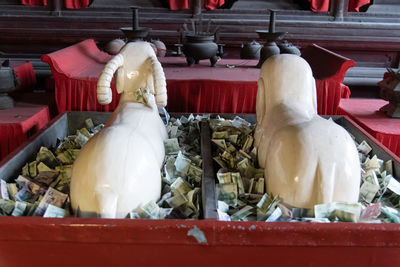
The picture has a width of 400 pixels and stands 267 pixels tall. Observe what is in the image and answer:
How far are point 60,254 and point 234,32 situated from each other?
3669 mm

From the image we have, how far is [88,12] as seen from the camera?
422 cm

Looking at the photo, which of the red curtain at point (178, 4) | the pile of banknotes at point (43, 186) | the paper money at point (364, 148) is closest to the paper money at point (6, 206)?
the pile of banknotes at point (43, 186)

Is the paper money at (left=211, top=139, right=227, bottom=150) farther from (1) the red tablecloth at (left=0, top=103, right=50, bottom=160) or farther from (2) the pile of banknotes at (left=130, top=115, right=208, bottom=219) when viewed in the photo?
(1) the red tablecloth at (left=0, top=103, right=50, bottom=160)

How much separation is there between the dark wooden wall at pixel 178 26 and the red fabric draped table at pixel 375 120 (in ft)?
6.47

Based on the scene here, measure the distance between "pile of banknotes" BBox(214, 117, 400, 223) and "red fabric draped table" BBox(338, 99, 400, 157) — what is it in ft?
1.05

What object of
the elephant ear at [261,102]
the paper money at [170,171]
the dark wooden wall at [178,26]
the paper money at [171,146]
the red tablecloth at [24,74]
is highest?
the dark wooden wall at [178,26]

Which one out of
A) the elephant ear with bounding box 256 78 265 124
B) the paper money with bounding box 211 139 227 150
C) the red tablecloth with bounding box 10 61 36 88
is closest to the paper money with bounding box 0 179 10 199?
the paper money with bounding box 211 139 227 150

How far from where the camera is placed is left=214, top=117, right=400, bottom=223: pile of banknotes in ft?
3.41

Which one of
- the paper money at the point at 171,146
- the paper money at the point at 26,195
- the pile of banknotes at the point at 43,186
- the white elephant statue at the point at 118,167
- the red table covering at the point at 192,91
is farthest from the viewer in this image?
the red table covering at the point at 192,91

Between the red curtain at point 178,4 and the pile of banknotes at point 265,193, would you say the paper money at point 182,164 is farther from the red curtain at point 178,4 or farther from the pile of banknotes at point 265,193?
the red curtain at point 178,4

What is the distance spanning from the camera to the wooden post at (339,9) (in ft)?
13.7

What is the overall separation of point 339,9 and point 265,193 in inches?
144

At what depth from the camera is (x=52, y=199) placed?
1.13m

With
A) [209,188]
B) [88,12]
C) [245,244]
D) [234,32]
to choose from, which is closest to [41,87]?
[88,12]
